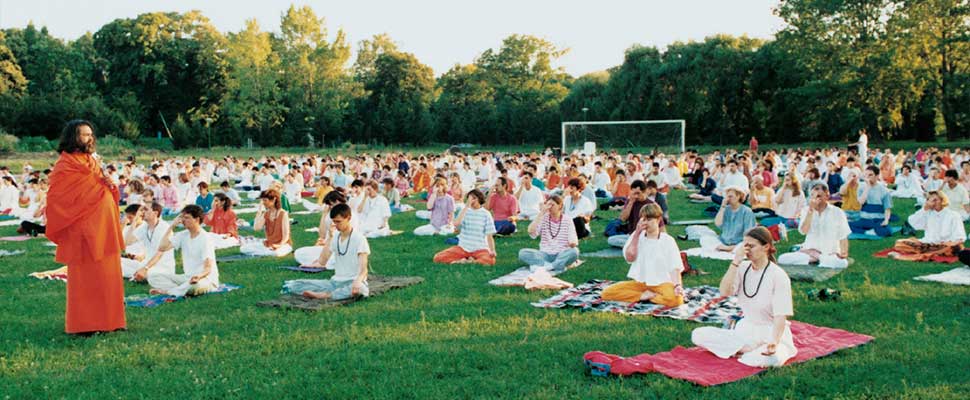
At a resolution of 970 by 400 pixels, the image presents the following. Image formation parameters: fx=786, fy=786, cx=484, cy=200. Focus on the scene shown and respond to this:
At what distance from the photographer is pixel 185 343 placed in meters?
6.37

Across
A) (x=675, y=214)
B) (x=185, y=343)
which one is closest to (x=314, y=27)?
(x=675, y=214)

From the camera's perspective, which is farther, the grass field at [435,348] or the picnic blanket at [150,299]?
the picnic blanket at [150,299]

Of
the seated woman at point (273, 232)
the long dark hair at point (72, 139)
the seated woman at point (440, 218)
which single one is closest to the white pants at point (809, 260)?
the seated woman at point (440, 218)

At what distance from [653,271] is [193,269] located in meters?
4.86

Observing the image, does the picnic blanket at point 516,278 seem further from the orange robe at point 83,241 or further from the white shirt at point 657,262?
the orange robe at point 83,241

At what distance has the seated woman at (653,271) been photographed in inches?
298

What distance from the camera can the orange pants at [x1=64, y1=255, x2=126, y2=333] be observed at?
6.66 metres

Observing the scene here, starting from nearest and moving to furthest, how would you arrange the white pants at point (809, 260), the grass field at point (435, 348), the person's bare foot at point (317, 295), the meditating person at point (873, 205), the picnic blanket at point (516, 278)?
the grass field at point (435, 348) < the person's bare foot at point (317, 295) < the picnic blanket at point (516, 278) < the white pants at point (809, 260) < the meditating person at point (873, 205)

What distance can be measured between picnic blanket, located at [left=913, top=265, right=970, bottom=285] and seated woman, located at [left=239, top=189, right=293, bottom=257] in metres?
8.22

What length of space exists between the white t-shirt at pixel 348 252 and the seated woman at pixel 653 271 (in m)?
2.50

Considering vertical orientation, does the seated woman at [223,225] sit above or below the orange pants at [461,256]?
above

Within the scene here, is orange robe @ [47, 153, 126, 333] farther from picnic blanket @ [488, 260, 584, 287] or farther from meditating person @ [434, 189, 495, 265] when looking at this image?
meditating person @ [434, 189, 495, 265]

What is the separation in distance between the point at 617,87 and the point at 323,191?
35.7m

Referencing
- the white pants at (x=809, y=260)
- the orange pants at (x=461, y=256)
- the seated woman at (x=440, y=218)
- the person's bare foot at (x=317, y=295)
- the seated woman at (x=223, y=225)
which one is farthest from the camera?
the seated woman at (x=440, y=218)
